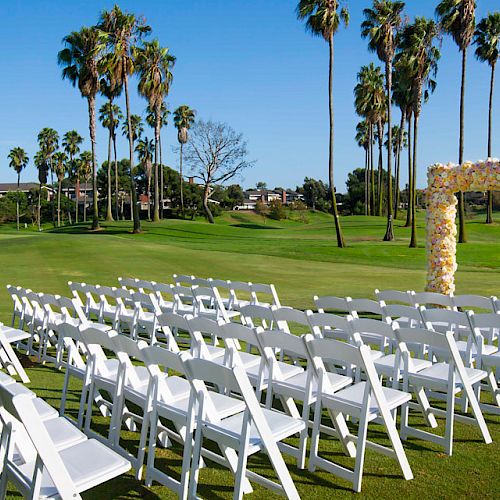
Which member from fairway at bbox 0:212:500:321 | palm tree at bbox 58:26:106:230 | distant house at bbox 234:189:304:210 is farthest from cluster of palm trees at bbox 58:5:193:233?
distant house at bbox 234:189:304:210

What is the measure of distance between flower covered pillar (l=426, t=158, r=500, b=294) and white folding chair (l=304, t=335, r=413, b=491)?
26.1ft

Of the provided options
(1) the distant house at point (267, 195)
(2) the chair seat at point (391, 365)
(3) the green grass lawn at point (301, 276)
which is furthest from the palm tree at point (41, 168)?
(2) the chair seat at point (391, 365)

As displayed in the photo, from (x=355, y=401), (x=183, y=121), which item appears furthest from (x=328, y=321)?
(x=183, y=121)

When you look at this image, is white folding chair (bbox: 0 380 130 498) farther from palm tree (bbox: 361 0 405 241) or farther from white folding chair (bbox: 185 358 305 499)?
palm tree (bbox: 361 0 405 241)

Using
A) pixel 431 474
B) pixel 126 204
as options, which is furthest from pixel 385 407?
pixel 126 204

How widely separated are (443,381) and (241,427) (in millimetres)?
2111

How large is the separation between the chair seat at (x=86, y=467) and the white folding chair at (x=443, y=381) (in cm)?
277

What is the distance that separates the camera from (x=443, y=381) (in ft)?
16.0

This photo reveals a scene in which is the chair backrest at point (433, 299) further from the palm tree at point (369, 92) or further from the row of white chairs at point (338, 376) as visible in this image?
the palm tree at point (369, 92)

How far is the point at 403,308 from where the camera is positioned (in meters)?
6.73

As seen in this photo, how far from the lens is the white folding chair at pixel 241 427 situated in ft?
11.3

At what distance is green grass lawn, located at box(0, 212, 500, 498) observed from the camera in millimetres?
4016

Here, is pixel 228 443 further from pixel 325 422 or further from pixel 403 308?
pixel 403 308

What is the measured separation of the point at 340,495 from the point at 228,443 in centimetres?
95
